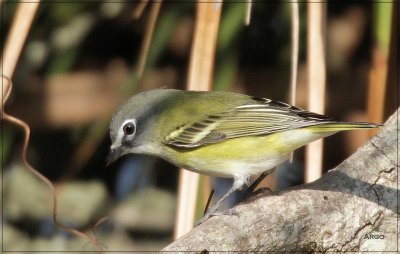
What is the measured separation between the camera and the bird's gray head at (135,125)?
355cm

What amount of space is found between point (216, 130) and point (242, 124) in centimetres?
11

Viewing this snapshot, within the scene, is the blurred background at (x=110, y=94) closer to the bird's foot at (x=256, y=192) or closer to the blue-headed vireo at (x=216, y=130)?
the blue-headed vireo at (x=216, y=130)

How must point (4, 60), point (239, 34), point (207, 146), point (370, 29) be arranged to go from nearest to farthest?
point (4, 60) → point (207, 146) → point (239, 34) → point (370, 29)

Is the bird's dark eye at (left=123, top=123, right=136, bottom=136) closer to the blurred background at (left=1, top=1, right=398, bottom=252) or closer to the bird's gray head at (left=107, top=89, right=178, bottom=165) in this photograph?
the bird's gray head at (left=107, top=89, right=178, bottom=165)

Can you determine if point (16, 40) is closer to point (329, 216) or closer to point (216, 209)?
point (216, 209)

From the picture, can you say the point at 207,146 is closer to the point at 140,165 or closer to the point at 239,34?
the point at 239,34

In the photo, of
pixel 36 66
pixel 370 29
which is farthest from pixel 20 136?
pixel 370 29

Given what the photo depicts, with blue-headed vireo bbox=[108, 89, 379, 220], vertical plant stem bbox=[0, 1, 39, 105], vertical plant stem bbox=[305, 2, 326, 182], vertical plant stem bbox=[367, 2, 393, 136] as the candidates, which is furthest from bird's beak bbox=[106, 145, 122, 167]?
vertical plant stem bbox=[367, 2, 393, 136]

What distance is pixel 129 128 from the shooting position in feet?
11.8

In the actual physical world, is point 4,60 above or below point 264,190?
above

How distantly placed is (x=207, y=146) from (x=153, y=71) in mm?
1024

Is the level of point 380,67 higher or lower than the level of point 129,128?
higher

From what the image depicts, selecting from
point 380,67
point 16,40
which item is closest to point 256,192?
point 380,67

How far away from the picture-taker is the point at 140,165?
4.76m
